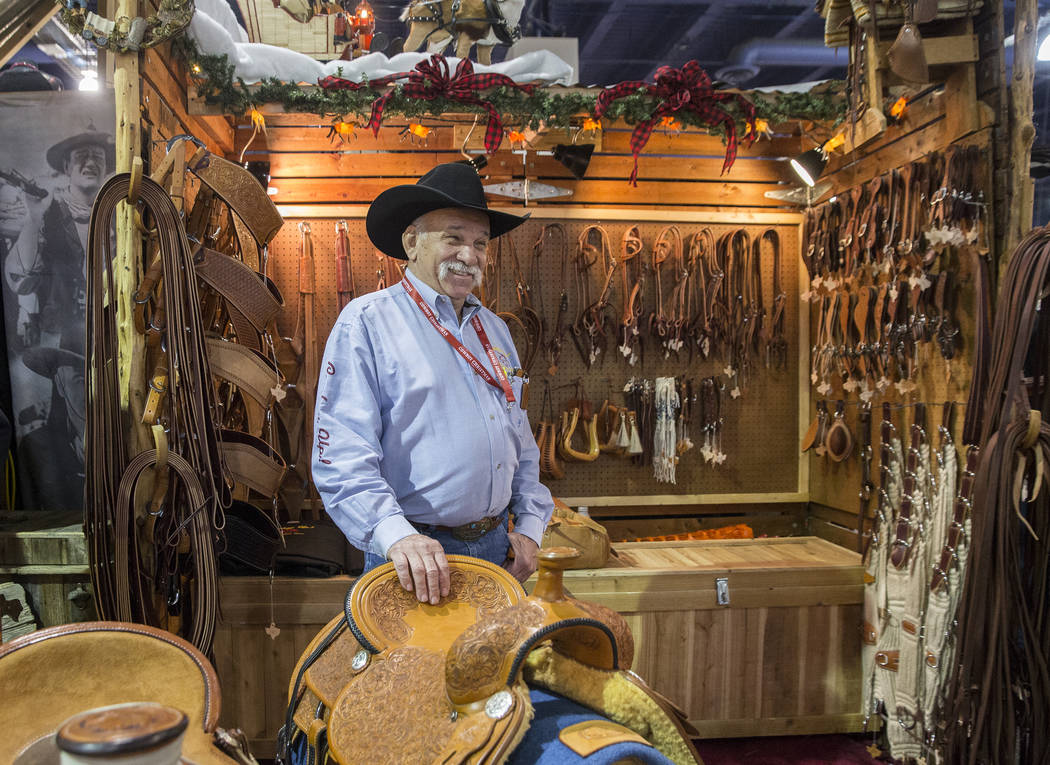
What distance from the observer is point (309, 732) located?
148 cm

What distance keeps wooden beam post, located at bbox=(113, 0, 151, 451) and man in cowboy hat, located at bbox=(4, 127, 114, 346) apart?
193 mm

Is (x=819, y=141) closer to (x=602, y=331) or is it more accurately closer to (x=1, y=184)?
(x=602, y=331)

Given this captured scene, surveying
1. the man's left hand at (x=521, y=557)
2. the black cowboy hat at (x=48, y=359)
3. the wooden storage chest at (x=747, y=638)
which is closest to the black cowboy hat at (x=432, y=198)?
the man's left hand at (x=521, y=557)

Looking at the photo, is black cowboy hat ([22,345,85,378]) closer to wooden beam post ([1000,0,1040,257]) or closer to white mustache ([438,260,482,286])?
white mustache ([438,260,482,286])

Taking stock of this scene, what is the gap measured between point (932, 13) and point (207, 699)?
3248 millimetres

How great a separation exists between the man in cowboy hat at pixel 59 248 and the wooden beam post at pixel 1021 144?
3.51 metres

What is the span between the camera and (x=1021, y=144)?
292 cm

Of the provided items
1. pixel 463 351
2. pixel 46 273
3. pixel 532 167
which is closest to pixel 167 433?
pixel 46 273

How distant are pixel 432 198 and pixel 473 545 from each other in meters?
0.98

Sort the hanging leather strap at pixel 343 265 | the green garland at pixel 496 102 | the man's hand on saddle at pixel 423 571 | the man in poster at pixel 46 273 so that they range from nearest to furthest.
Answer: the man's hand on saddle at pixel 423 571 → the man in poster at pixel 46 273 → the green garland at pixel 496 102 → the hanging leather strap at pixel 343 265

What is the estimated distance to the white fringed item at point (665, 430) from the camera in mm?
4371

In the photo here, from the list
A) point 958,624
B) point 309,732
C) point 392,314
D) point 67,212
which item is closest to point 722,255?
point 958,624

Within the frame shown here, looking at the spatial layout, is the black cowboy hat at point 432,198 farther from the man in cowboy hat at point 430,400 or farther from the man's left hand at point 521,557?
the man's left hand at point 521,557

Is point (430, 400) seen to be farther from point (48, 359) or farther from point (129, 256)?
point (48, 359)
